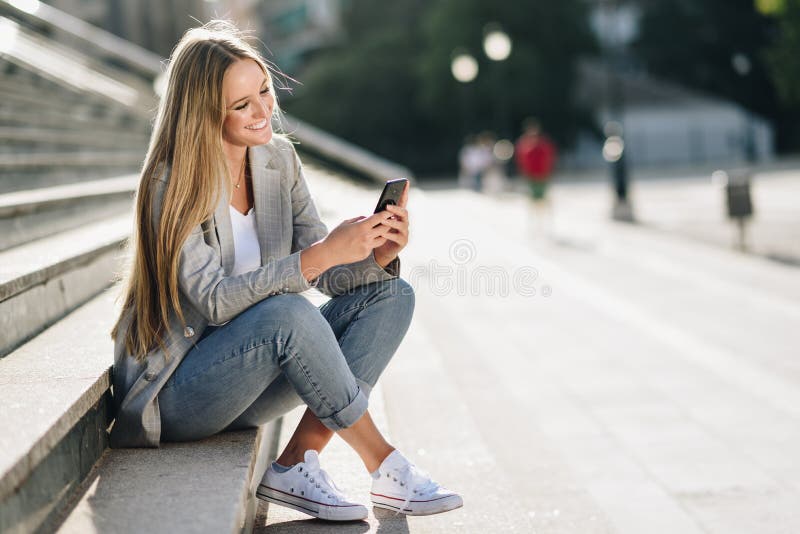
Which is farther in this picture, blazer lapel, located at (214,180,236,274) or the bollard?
the bollard

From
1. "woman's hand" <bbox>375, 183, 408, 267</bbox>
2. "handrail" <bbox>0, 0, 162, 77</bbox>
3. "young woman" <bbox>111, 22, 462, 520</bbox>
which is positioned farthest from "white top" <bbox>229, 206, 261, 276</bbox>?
"handrail" <bbox>0, 0, 162, 77</bbox>

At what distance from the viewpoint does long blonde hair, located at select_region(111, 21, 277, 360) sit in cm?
268

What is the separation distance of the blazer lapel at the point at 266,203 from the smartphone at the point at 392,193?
350 millimetres

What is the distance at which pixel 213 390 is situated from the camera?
271cm

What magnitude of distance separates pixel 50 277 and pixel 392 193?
154cm

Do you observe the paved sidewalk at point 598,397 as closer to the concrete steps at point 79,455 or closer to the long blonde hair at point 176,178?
the concrete steps at point 79,455

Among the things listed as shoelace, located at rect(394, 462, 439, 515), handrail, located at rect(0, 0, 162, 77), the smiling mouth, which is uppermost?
handrail, located at rect(0, 0, 162, 77)

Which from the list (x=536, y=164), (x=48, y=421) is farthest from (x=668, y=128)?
(x=48, y=421)

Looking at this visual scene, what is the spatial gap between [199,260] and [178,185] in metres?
0.22

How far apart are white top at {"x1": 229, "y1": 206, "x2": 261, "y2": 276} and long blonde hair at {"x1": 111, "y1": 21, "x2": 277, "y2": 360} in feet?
0.72

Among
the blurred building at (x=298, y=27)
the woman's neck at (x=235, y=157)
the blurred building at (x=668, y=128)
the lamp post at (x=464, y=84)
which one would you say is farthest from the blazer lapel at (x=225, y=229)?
the blurred building at (x=298, y=27)

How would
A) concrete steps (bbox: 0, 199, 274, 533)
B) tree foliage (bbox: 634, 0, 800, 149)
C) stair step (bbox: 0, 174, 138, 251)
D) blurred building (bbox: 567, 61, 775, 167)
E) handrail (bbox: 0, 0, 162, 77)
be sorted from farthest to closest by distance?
tree foliage (bbox: 634, 0, 800, 149)
blurred building (bbox: 567, 61, 775, 167)
handrail (bbox: 0, 0, 162, 77)
stair step (bbox: 0, 174, 138, 251)
concrete steps (bbox: 0, 199, 274, 533)

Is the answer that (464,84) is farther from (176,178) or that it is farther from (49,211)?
(176,178)

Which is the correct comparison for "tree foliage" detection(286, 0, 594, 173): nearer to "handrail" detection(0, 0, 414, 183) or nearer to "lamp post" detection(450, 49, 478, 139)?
"lamp post" detection(450, 49, 478, 139)
